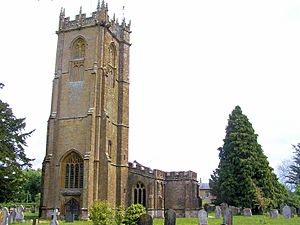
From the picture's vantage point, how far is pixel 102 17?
4181 cm

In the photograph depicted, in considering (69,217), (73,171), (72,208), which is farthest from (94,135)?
(69,217)

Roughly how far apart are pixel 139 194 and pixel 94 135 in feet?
28.7

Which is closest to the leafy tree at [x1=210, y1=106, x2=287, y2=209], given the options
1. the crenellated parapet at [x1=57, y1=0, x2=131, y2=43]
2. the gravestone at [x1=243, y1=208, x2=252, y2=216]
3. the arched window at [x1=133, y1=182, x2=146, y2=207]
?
the gravestone at [x1=243, y1=208, x2=252, y2=216]

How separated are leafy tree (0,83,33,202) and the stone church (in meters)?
5.43

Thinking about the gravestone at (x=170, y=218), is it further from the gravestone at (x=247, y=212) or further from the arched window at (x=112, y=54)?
the arched window at (x=112, y=54)

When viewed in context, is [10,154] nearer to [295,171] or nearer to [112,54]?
[112,54]

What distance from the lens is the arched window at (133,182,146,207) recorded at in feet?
139

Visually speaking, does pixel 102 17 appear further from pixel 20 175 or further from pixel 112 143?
pixel 20 175

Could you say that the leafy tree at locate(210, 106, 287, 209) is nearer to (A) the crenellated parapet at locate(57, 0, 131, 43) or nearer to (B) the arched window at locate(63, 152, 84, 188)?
(B) the arched window at locate(63, 152, 84, 188)

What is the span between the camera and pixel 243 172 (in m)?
38.9

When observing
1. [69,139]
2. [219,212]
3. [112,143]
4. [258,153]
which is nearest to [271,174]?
[258,153]

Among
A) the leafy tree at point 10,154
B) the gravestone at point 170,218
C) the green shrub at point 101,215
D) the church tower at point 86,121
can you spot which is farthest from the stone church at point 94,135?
the gravestone at point 170,218

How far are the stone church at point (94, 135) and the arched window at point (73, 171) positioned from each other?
0.31 ft

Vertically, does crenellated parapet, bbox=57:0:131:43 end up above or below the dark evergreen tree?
above
